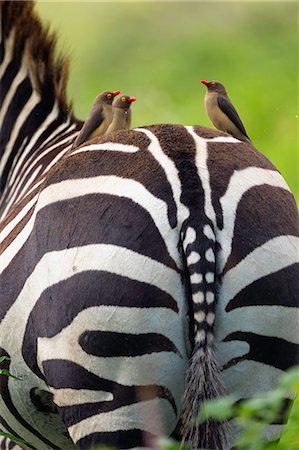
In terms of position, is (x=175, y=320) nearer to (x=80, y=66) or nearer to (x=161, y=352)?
(x=161, y=352)

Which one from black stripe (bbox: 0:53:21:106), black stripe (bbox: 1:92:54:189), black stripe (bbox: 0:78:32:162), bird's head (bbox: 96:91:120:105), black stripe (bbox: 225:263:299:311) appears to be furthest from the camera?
black stripe (bbox: 0:53:21:106)

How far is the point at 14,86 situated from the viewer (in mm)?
6707

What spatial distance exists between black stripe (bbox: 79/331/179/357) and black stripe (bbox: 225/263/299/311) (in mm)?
274

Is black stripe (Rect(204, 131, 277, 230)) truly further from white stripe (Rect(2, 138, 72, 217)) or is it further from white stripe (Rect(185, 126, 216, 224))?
white stripe (Rect(2, 138, 72, 217))

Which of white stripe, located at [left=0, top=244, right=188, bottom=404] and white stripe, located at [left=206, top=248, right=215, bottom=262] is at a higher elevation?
white stripe, located at [left=206, top=248, right=215, bottom=262]

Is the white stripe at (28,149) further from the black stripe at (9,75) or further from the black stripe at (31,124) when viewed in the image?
the black stripe at (9,75)

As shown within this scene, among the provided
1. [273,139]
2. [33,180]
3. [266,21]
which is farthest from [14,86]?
[266,21]

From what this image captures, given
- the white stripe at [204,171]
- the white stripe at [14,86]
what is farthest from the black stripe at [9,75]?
the white stripe at [204,171]

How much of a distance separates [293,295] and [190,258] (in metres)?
0.47

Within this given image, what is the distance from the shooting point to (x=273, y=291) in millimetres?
4215

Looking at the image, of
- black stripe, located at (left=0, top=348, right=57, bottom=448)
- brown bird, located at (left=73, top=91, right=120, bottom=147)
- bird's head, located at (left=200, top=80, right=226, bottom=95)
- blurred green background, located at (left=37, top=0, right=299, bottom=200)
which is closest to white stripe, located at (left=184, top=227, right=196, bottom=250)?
black stripe, located at (left=0, top=348, right=57, bottom=448)

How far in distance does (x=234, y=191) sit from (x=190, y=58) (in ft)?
60.1

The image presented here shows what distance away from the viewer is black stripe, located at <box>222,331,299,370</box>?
416 cm

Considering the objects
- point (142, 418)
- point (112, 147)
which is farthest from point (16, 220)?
point (142, 418)
